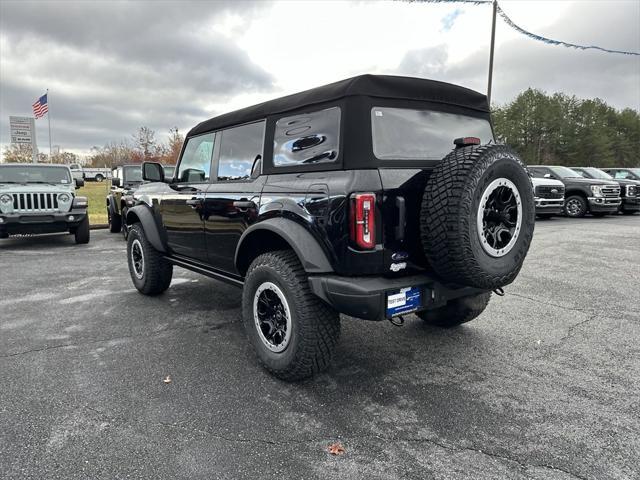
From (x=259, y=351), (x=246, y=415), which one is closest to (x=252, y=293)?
(x=259, y=351)

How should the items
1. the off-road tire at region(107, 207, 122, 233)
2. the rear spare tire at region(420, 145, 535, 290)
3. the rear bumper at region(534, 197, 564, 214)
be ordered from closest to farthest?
1. the rear spare tire at region(420, 145, 535, 290)
2. the off-road tire at region(107, 207, 122, 233)
3. the rear bumper at region(534, 197, 564, 214)

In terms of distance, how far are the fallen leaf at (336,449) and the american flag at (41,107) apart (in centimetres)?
2331

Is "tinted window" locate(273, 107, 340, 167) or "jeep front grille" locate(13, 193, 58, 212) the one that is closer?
"tinted window" locate(273, 107, 340, 167)

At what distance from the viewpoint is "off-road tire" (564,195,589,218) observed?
47.1 ft

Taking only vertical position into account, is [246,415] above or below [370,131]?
below

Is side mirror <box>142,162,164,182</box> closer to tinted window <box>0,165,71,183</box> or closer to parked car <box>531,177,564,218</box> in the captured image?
tinted window <box>0,165,71,183</box>

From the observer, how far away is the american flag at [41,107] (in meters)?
20.2

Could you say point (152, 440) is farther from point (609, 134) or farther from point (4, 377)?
point (609, 134)

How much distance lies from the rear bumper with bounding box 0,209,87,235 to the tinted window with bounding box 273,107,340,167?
705 cm

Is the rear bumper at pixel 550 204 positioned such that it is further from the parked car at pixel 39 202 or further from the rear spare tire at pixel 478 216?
the parked car at pixel 39 202

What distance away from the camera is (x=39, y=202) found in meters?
8.28

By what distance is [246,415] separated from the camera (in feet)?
8.39

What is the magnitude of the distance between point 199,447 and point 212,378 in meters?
0.80

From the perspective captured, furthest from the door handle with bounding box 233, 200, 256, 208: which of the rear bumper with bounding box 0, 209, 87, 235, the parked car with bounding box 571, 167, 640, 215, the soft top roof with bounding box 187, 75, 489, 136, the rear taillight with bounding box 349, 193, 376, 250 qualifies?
the parked car with bounding box 571, 167, 640, 215
